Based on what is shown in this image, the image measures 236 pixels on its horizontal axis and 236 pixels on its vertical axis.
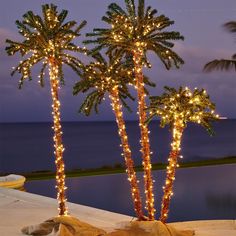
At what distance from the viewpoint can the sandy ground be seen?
14445mm

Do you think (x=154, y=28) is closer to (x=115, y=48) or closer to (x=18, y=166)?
(x=115, y=48)

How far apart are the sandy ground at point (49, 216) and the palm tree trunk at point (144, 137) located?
0.93 metres

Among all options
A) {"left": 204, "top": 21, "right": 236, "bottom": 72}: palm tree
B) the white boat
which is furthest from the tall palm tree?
the white boat

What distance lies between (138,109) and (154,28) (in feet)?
8.31

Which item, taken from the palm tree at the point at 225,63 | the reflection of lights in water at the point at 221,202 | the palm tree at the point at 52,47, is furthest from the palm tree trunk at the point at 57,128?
the reflection of lights in water at the point at 221,202

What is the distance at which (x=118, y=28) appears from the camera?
1423 cm

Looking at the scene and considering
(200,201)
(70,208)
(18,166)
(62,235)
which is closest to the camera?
(62,235)

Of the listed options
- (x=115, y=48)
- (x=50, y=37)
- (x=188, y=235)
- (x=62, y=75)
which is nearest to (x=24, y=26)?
(x=50, y=37)

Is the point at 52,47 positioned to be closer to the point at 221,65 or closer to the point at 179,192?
the point at 221,65

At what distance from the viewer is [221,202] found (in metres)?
26.9

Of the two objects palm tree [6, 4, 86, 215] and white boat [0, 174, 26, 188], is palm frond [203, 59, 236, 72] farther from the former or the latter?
white boat [0, 174, 26, 188]

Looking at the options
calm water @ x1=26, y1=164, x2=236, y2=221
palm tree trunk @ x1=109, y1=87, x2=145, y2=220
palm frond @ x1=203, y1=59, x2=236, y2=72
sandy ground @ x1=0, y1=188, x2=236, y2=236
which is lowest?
calm water @ x1=26, y1=164, x2=236, y2=221

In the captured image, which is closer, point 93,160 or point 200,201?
point 200,201

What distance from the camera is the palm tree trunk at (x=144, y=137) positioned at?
46.2 ft
